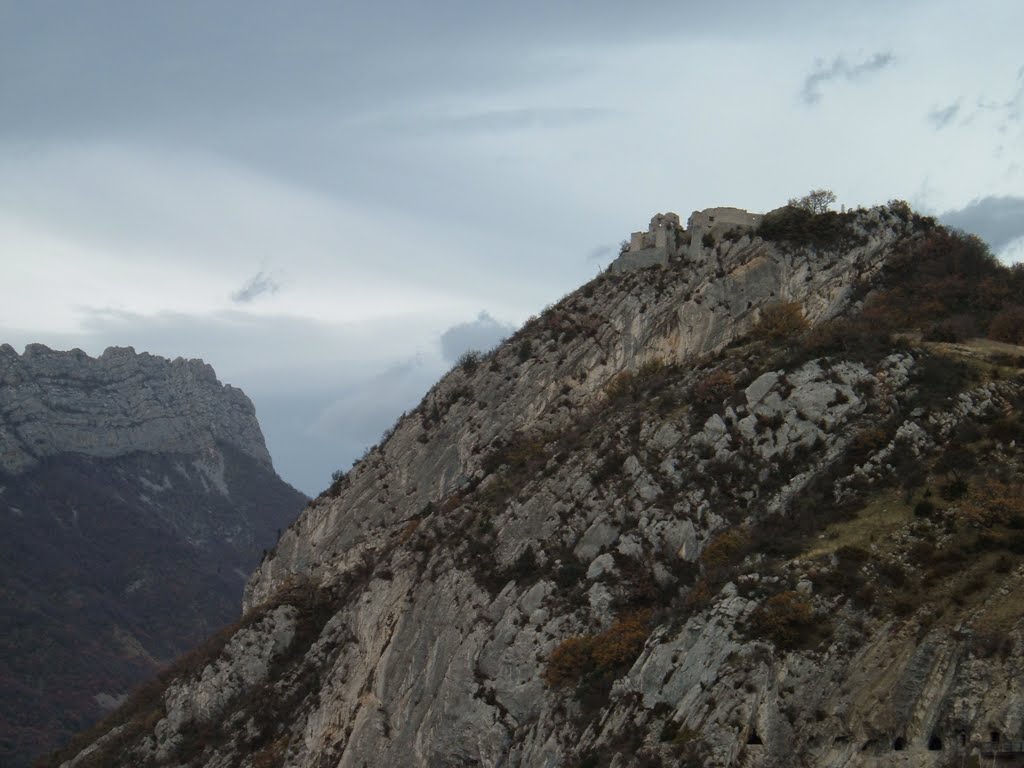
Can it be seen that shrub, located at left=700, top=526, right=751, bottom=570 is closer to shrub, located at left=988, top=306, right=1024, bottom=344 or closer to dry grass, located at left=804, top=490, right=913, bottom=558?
dry grass, located at left=804, top=490, right=913, bottom=558

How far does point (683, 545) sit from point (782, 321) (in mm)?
19654

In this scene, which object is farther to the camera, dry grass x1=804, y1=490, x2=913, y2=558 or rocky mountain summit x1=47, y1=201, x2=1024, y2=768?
dry grass x1=804, y1=490, x2=913, y2=558

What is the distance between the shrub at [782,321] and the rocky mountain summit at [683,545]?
23 cm

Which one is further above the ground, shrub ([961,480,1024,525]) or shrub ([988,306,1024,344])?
shrub ([988,306,1024,344])

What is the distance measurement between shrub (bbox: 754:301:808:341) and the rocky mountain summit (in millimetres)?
231

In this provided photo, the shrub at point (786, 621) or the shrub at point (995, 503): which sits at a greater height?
the shrub at point (995, 503)

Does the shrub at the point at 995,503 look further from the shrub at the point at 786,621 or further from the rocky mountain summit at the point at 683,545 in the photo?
the shrub at the point at 786,621

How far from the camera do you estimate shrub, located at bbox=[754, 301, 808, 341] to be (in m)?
57.4

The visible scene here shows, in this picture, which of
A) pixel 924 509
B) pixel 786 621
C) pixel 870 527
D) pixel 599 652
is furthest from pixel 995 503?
pixel 599 652

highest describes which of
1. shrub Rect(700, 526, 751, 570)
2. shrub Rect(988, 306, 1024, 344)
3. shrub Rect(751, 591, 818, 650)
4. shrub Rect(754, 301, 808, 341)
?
shrub Rect(754, 301, 808, 341)

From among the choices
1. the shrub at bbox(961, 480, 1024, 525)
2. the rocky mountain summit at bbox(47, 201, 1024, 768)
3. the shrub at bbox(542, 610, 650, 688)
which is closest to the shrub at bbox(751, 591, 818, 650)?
the rocky mountain summit at bbox(47, 201, 1024, 768)

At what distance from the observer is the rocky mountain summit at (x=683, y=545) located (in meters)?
30.8

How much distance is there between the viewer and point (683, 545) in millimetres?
44062

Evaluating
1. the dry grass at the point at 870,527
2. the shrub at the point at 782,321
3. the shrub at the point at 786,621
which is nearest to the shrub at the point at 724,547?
the dry grass at the point at 870,527
